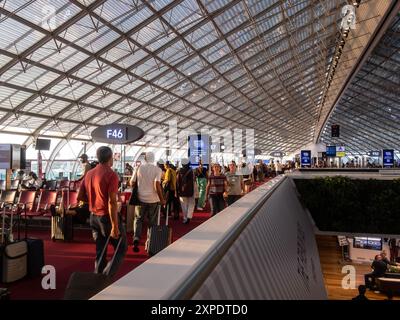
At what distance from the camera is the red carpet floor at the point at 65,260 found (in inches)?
174

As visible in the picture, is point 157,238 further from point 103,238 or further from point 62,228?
point 62,228

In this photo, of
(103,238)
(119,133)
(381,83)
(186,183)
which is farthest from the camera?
(381,83)

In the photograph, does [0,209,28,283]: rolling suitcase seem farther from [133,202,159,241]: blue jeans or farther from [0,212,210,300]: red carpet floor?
[133,202,159,241]: blue jeans

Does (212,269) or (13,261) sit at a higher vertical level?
(212,269)

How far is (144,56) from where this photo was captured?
21969mm

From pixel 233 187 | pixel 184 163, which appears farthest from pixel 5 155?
pixel 233 187

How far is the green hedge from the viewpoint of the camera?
12109 millimetres

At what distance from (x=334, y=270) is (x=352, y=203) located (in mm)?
5330

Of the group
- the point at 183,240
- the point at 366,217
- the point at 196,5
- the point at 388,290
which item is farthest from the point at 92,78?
the point at 183,240

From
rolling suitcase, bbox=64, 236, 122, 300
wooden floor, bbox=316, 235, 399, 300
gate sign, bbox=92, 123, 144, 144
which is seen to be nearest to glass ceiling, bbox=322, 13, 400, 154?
wooden floor, bbox=316, 235, 399, 300

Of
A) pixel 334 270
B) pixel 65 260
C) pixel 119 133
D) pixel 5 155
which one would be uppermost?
pixel 119 133

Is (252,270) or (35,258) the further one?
(35,258)
